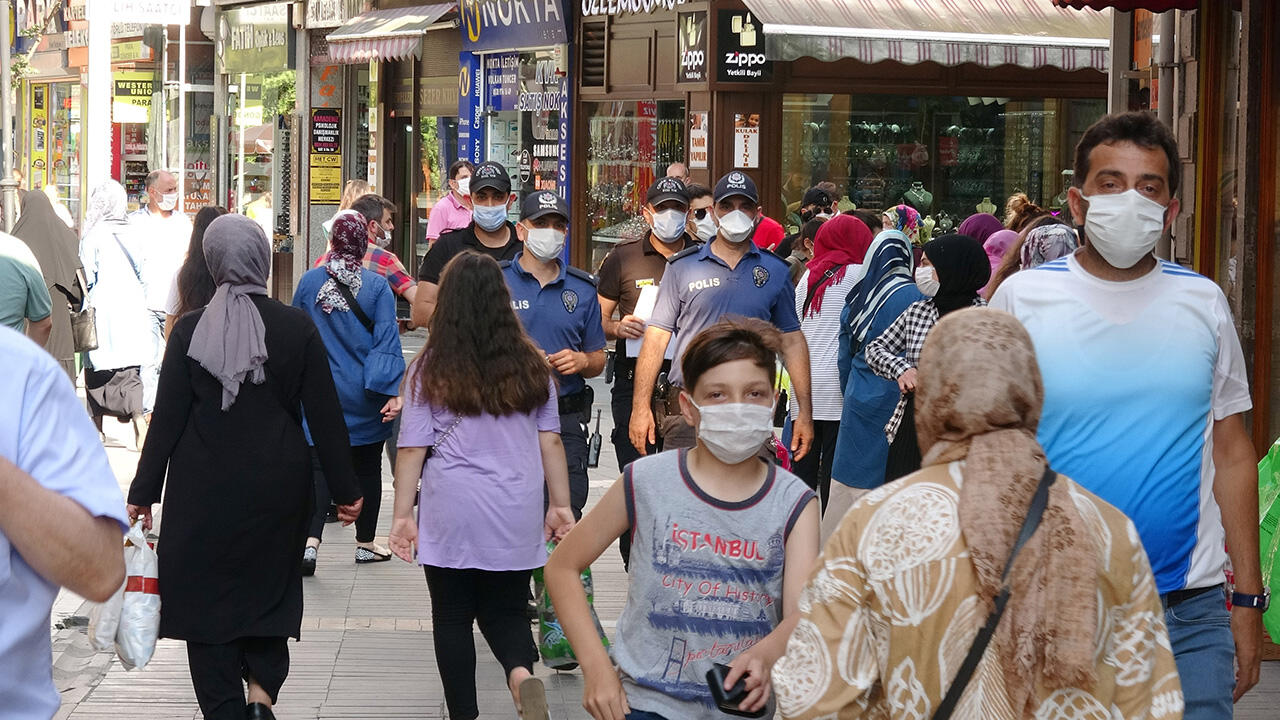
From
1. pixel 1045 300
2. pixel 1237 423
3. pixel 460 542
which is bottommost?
pixel 460 542

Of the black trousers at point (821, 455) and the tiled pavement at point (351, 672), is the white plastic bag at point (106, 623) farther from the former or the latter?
the black trousers at point (821, 455)

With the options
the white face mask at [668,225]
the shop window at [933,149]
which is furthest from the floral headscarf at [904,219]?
the shop window at [933,149]

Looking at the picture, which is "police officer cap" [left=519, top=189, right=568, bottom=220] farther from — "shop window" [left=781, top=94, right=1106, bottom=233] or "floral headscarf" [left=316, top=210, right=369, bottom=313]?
"shop window" [left=781, top=94, right=1106, bottom=233]

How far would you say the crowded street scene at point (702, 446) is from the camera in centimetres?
280

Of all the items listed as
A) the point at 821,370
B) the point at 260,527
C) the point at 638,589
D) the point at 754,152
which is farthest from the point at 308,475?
the point at 754,152

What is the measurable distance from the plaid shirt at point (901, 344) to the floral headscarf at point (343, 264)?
8.46ft

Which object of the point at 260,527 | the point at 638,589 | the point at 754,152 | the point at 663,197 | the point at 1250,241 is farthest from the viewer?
the point at 754,152

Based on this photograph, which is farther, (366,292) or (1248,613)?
(366,292)

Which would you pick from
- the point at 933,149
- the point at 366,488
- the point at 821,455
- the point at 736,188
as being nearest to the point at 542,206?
the point at 736,188

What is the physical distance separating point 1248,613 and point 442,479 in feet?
9.20

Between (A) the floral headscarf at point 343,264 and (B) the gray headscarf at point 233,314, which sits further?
(A) the floral headscarf at point 343,264

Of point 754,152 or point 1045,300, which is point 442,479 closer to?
point 1045,300

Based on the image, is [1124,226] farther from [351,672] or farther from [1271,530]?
[351,672]

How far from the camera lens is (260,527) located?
5758 mm
